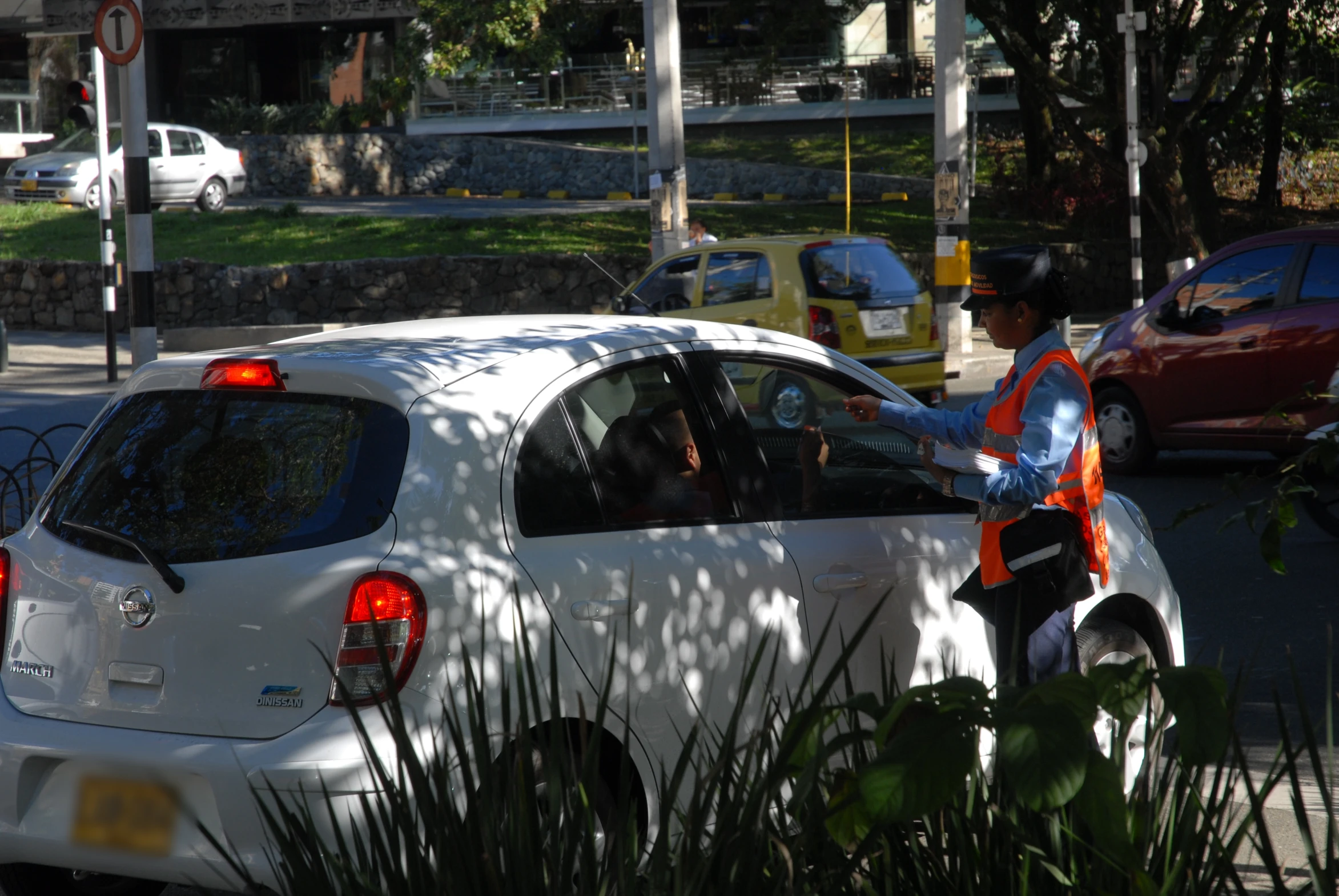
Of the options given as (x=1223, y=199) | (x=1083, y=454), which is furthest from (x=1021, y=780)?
(x=1223, y=199)

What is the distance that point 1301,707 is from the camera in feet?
7.91

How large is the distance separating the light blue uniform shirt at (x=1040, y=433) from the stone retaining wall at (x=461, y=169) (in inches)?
1349

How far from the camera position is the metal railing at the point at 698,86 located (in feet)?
144

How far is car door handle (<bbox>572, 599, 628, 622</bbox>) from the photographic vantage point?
339 centimetres

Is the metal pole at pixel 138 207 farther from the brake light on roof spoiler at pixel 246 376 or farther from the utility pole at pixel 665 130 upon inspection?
the utility pole at pixel 665 130

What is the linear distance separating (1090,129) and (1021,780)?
27734 mm

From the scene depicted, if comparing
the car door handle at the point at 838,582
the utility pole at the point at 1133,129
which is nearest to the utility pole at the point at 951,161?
the utility pole at the point at 1133,129

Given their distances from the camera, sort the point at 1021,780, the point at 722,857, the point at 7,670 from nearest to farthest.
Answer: the point at 1021,780, the point at 722,857, the point at 7,670

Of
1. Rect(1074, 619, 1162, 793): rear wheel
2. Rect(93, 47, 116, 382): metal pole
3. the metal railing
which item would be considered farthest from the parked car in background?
Rect(1074, 619, 1162, 793): rear wheel

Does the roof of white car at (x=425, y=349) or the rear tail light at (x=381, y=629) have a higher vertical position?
the roof of white car at (x=425, y=349)

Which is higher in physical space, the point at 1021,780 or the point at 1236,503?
the point at 1021,780

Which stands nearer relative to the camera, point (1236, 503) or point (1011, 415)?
point (1011, 415)

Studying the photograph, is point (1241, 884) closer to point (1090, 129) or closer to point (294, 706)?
point (294, 706)

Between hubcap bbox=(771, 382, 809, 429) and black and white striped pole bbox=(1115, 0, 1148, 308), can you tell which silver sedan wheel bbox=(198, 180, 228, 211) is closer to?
black and white striped pole bbox=(1115, 0, 1148, 308)
